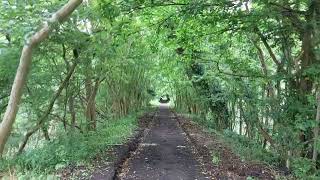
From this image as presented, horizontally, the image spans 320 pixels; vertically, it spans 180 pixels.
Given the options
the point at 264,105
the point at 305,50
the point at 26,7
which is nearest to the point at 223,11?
the point at 305,50

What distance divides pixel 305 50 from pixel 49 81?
24.5 feet

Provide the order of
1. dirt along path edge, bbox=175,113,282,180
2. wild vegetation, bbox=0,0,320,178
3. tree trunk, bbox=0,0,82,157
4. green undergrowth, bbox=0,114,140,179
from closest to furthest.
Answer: tree trunk, bbox=0,0,82,157, wild vegetation, bbox=0,0,320,178, green undergrowth, bbox=0,114,140,179, dirt along path edge, bbox=175,113,282,180

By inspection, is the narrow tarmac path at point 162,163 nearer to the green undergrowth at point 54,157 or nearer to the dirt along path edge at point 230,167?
the dirt along path edge at point 230,167

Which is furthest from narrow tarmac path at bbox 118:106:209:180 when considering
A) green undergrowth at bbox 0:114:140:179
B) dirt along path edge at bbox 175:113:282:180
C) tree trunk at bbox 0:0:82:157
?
tree trunk at bbox 0:0:82:157

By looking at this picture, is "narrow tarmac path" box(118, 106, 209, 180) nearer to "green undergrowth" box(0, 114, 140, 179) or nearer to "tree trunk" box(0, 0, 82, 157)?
"green undergrowth" box(0, 114, 140, 179)

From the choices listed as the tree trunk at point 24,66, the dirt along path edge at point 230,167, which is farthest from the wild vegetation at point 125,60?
the dirt along path edge at point 230,167

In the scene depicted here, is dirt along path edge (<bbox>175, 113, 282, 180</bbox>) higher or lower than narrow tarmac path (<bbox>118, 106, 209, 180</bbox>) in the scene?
lower

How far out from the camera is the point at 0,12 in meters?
8.86

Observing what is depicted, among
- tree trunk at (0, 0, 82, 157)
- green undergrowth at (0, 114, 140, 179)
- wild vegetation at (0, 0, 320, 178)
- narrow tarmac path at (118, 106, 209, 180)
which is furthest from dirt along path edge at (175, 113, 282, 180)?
tree trunk at (0, 0, 82, 157)

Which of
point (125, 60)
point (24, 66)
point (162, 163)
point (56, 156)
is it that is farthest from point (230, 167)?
point (125, 60)

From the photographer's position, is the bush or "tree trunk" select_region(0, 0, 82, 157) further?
the bush

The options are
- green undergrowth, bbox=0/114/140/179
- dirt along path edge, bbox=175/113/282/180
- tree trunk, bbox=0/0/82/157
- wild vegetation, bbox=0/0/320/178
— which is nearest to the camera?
tree trunk, bbox=0/0/82/157

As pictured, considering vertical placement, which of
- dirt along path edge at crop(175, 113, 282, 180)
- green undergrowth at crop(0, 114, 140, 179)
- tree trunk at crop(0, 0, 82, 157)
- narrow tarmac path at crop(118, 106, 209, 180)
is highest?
tree trunk at crop(0, 0, 82, 157)

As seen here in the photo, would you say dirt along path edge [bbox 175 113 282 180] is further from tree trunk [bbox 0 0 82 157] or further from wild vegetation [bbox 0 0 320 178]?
tree trunk [bbox 0 0 82 157]
